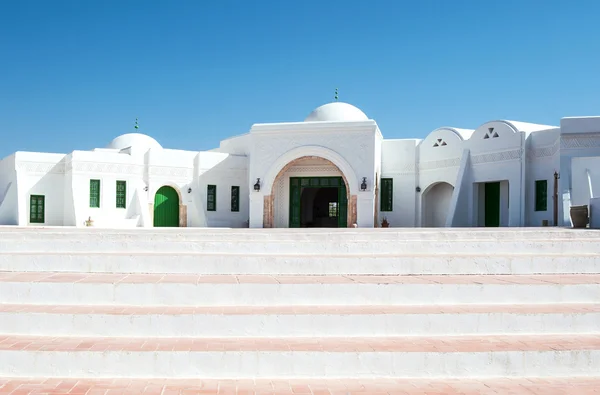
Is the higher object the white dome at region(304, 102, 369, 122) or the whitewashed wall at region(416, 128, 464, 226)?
the white dome at region(304, 102, 369, 122)

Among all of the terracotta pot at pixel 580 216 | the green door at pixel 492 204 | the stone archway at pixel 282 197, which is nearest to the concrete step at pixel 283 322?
the terracotta pot at pixel 580 216

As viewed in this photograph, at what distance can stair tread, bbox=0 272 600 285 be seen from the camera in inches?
208

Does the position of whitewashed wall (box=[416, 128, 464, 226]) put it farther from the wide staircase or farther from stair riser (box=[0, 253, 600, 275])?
stair riser (box=[0, 253, 600, 275])

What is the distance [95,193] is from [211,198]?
4.65 meters

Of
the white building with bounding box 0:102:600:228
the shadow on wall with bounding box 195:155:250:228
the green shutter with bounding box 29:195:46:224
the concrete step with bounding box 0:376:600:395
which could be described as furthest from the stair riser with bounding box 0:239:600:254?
the green shutter with bounding box 29:195:46:224

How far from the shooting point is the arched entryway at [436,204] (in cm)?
1967

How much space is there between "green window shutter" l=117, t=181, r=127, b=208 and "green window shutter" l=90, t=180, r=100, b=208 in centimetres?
76

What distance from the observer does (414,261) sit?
5.99m

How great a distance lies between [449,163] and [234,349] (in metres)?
16.2

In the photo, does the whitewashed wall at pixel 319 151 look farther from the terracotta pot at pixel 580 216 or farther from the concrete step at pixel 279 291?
the concrete step at pixel 279 291

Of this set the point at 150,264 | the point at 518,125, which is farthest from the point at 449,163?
the point at 150,264

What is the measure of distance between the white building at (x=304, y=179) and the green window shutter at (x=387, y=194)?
0.04m

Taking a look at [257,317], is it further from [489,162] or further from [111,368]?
[489,162]

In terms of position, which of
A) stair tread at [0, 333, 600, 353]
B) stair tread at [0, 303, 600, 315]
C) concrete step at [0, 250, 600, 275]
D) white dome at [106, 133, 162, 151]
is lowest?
stair tread at [0, 333, 600, 353]
